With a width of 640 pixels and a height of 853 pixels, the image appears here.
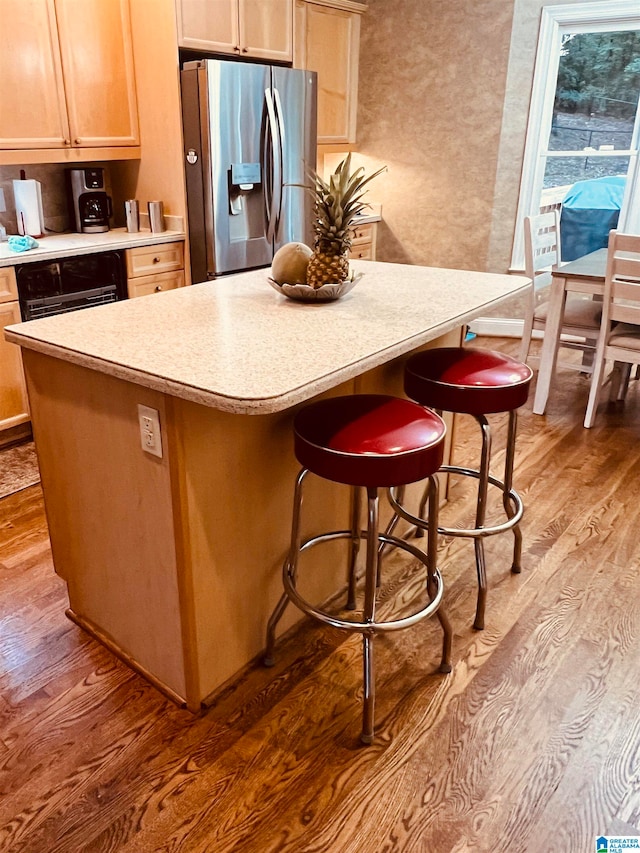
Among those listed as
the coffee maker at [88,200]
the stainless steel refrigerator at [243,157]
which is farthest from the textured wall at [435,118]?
the coffee maker at [88,200]

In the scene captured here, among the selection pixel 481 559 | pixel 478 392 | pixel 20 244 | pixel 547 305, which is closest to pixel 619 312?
pixel 547 305

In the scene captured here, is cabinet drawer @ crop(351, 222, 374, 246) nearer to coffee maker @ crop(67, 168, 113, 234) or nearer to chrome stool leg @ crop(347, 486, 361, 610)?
coffee maker @ crop(67, 168, 113, 234)

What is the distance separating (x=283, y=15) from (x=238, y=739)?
12.7 ft

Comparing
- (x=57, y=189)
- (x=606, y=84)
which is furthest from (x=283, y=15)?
(x=606, y=84)

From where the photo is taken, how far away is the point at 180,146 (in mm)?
3584

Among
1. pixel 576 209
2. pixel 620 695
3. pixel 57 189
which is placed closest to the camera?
pixel 620 695

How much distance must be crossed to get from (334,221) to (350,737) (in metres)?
1.43

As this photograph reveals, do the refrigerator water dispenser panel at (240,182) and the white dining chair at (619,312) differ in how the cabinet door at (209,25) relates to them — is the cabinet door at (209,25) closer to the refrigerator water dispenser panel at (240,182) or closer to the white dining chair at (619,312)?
the refrigerator water dispenser panel at (240,182)

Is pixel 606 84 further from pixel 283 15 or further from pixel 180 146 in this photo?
pixel 180 146

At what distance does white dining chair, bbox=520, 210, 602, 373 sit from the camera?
12.2ft

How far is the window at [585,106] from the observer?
176 inches

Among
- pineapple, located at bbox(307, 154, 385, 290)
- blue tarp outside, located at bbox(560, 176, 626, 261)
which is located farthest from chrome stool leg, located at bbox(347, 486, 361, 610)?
blue tarp outside, located at bbox(560, 176, 626, 261)

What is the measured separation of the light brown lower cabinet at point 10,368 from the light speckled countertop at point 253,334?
3.96 ft

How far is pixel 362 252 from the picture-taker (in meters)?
5.21
